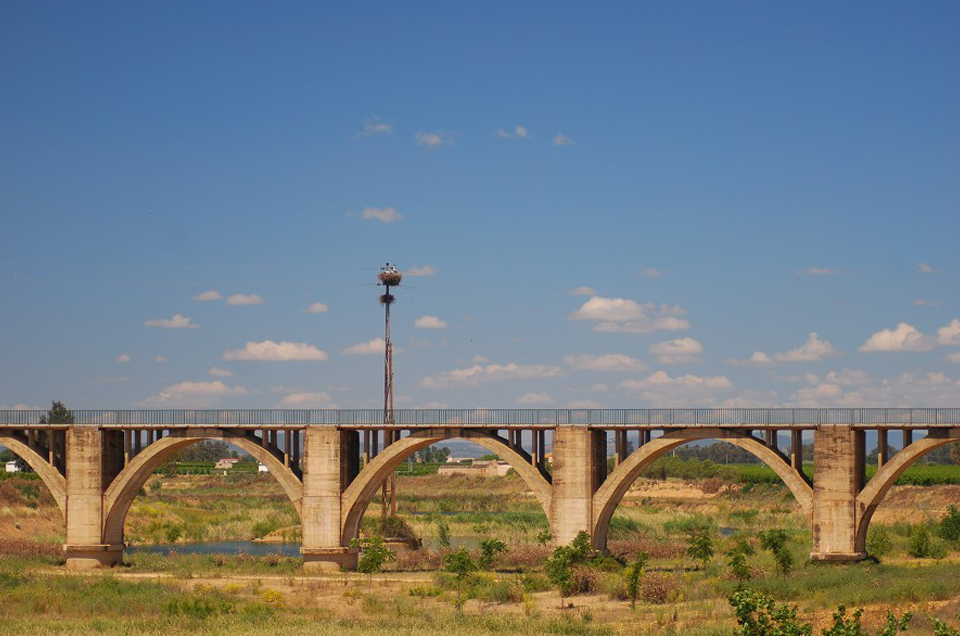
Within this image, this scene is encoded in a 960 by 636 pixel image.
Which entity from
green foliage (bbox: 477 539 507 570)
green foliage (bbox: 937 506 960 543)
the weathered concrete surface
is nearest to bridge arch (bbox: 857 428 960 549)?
the weathered concrete surface

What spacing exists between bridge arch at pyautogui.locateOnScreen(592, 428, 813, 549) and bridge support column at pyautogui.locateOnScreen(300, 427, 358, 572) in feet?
39.9

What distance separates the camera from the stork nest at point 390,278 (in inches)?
2463

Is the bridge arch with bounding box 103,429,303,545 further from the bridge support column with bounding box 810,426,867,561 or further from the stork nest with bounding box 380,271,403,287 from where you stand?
the bridge support column with bounding box 810,426,867,561

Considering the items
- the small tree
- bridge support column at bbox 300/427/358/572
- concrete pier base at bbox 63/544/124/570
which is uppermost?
bridge support column at bbox 300/427/358/572

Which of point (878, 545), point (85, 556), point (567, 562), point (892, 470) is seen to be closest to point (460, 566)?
point (567, 562)

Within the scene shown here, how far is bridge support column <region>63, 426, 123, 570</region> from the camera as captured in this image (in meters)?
55.4

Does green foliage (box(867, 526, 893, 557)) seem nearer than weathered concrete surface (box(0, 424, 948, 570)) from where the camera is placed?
No

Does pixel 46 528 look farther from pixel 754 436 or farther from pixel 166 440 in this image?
pixel 754 436

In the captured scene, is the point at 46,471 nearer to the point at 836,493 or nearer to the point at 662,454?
the point at 662,454

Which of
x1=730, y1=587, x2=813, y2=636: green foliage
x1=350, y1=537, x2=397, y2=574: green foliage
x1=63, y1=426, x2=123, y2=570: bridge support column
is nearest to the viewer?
x1=730, y1=587, x2=813, y2=636: green foliage

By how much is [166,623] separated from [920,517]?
5687 cm

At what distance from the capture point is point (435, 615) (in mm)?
38781

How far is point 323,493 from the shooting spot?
52.9m

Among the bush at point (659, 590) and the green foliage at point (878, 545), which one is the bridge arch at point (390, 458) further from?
the green foliage at point (878, 545)
